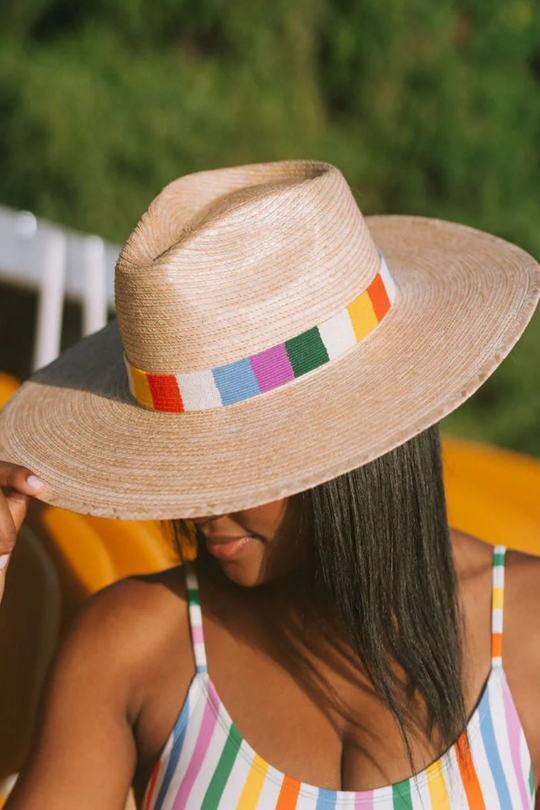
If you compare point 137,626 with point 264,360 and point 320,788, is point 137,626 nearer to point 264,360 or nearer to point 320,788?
point 320,788

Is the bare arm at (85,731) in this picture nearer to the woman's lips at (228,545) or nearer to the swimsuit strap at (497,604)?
the woman's lips at (228,545)

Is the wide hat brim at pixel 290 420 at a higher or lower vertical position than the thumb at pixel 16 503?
higher

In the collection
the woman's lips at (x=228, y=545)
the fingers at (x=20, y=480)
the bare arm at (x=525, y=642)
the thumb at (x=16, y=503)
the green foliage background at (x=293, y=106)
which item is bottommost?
the green foliage background at (x=293, y=106)

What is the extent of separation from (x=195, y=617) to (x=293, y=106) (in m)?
4.13

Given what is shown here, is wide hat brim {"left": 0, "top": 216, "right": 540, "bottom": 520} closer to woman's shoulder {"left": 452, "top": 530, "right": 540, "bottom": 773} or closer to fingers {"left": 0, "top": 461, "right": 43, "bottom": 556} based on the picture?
fingers {"left": 0, "top": 461, "right": 43, "bottom": 556}

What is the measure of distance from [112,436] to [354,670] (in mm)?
439

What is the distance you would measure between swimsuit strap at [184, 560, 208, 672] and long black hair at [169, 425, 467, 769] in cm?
15

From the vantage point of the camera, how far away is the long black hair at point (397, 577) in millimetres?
1207

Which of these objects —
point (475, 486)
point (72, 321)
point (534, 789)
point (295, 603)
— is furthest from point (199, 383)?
point (72, 321)

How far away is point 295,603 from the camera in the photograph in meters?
1.38

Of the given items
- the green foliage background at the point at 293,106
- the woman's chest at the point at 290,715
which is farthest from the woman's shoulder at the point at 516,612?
the green foliage background at the point at 293,106

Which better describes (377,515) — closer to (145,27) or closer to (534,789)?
(534,789)

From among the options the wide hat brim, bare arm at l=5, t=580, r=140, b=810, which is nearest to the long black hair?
the wide hat brim

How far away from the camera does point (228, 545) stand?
4.07ft
